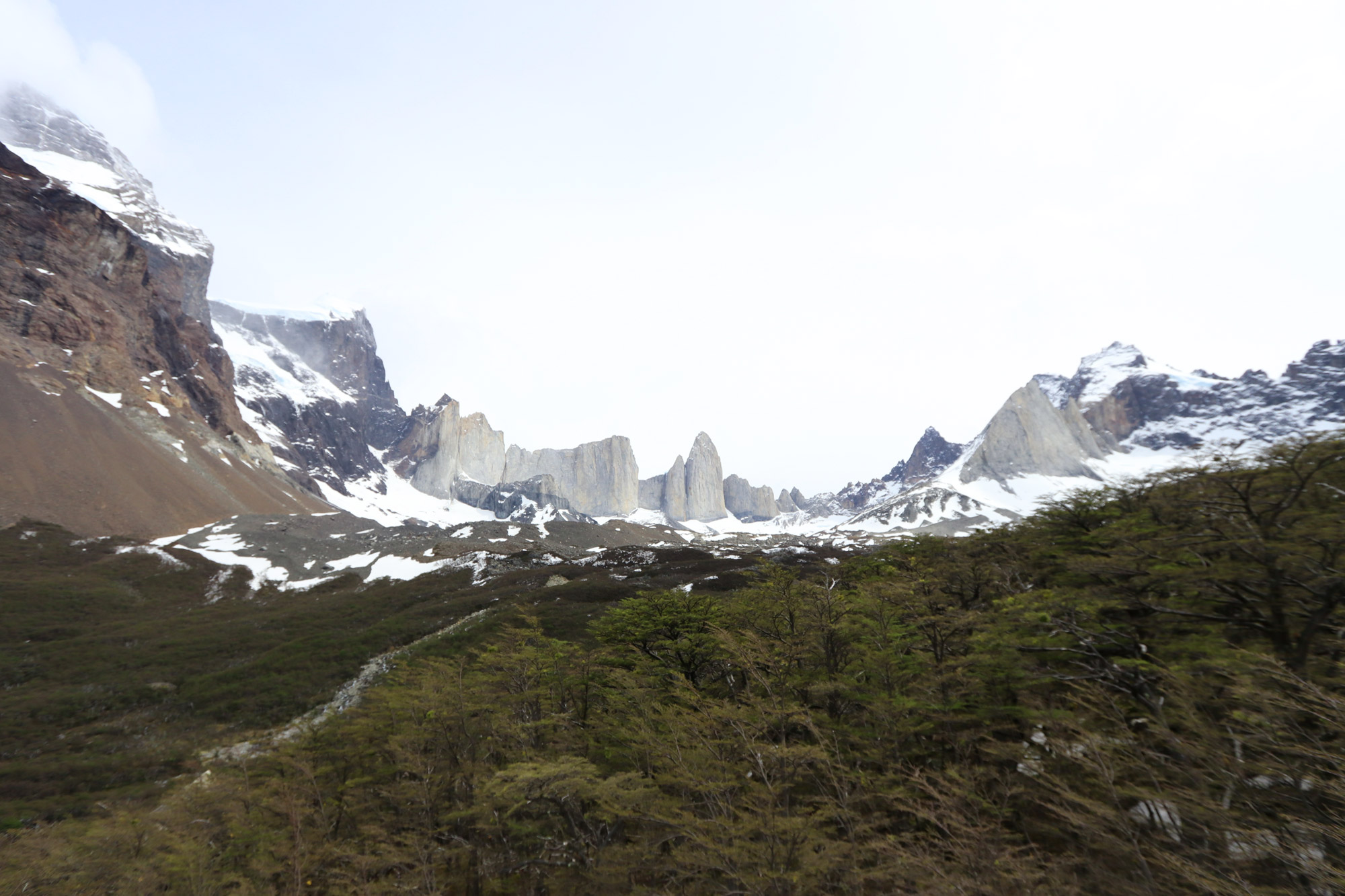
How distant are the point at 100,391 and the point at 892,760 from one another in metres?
129

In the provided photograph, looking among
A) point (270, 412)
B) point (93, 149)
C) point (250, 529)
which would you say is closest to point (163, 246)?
point (270, 412)

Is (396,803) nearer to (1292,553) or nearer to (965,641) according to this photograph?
(965,641)

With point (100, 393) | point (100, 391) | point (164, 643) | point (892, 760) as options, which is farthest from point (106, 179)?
point (892, 760)

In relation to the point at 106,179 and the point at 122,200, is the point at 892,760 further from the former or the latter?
the point at 106,179

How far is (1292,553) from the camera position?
31.7ft

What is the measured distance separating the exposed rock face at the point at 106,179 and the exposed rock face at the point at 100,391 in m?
40.2

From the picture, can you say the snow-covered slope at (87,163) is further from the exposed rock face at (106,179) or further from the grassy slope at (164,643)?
the grassy slope at (164,643)

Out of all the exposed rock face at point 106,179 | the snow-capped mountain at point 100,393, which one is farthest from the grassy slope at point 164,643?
the exposed rock face at point 106,179

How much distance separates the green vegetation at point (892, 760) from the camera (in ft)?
25.6

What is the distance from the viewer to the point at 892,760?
12109 mm

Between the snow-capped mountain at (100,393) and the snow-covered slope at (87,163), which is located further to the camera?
the snow-covered slope at (87,163)

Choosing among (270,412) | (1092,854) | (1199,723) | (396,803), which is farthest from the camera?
(270,412)

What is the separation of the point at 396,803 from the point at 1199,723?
16.6 meters

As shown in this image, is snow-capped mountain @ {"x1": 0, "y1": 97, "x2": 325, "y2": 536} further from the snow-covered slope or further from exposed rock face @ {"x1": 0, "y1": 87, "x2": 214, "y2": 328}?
the snow-covered slope
